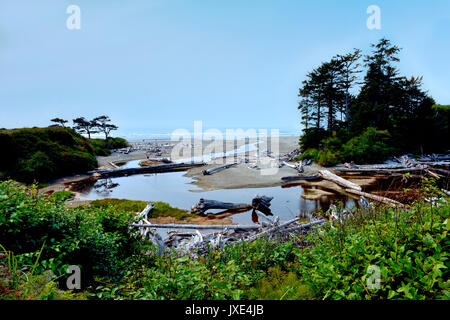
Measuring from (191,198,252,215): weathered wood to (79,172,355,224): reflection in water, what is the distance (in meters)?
0.88

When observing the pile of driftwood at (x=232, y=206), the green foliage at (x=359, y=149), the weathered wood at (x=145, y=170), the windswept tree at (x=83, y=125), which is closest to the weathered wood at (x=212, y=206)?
the pile of driftwood at (x=232, y=206)

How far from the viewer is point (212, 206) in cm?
1333

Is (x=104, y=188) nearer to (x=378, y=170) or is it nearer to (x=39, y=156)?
(x=39, y=156)

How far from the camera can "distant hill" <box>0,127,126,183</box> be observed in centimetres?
2145

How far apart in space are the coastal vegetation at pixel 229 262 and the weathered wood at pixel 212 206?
7.02 m

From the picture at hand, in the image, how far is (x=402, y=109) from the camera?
3178 cm

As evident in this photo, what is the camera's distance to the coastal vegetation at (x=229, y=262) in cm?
247

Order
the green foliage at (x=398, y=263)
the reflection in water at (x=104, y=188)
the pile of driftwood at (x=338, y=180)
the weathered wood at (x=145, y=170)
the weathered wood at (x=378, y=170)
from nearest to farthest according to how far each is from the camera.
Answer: the green foliage at (x=398, y=263)
the pile of driftwood at (x=338, y=180)
the reflection in water at (x=104, y=188)
the weathered wood at (x=378, y=170)
the weathered wood at (x=145, y=170)

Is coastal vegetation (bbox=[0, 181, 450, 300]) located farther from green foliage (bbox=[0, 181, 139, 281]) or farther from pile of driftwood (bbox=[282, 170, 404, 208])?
pile of driftwood (bbox=[282, 170, 404, 208])

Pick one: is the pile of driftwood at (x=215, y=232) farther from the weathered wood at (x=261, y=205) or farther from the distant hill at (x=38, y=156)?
the distant hill at (x=38, y=156)

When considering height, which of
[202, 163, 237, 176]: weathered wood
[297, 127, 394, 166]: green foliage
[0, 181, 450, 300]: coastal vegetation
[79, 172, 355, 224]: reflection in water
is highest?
[297, 127, 394, 166]: green foliage

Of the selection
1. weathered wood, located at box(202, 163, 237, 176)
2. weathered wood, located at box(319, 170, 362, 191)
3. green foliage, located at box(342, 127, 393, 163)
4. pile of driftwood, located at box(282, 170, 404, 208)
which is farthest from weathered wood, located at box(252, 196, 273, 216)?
green foliage, located at box(342, 127, 393, 163)

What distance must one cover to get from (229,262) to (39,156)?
96.0 ft
